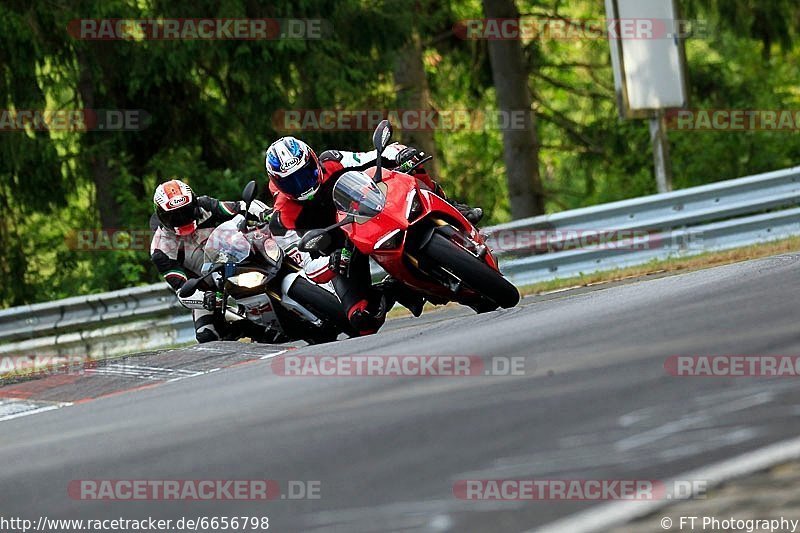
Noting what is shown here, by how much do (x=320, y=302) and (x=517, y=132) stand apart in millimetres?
11910

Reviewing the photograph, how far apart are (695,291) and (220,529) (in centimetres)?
342

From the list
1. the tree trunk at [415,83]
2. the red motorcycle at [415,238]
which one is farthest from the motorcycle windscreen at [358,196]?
the tree trunk at [415,83]

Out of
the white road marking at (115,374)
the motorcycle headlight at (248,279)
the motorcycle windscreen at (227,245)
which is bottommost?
the white road marking at (115,374)

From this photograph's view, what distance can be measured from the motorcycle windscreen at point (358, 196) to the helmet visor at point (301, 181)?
1.09ft

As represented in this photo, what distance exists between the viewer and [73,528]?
4312 millimetres

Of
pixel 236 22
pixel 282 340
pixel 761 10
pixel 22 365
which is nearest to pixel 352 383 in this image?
pixel 282 340

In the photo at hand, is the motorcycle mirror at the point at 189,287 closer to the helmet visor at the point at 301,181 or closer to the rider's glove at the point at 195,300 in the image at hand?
the rider's glove at the point at 195,300

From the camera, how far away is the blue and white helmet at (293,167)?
9.27 meters

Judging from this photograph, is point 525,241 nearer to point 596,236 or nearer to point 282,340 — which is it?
point 596,236

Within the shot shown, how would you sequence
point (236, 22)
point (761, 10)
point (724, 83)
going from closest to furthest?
point (236, 22) → point (761, 10) → point (724, 83)

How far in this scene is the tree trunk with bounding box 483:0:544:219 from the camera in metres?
21.2

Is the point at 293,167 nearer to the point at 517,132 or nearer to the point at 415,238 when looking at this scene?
the point at 415,238

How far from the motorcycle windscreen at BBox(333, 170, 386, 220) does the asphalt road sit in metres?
2.39

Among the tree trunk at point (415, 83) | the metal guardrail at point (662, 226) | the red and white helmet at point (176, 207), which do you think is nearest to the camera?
the red and white helmet at point (176, 207)
